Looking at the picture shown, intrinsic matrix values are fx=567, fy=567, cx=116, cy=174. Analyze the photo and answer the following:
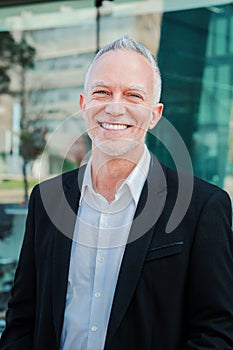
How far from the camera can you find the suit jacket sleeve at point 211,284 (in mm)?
1451

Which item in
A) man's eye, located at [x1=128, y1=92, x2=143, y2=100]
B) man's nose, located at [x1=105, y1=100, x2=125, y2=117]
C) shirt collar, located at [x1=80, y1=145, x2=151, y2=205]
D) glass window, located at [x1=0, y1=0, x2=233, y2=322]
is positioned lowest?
glass window, located at [x1=0, y1=0, x2=233, y2=322]

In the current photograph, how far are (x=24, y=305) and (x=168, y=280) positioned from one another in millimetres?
496

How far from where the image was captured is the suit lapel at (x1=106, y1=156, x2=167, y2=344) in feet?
4.87

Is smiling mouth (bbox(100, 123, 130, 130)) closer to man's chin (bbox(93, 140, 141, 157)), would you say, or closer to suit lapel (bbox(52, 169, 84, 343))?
man's chin (bbox(93, 140, 141, 157))

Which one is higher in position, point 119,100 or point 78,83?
point 119,100

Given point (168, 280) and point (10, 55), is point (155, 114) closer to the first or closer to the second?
point (168, 280)

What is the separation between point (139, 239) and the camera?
60.4 inches

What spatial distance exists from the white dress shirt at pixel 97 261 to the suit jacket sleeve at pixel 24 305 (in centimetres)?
17

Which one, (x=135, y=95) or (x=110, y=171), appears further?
(x=110, y=171)

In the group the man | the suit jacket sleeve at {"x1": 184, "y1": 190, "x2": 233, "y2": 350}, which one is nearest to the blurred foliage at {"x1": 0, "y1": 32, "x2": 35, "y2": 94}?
the man

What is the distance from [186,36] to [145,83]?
7.97ft

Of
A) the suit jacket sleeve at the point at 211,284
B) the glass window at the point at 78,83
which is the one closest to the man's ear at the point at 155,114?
the suit jacket sleeve at the point at 211,284

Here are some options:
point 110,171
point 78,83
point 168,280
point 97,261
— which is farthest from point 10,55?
point 168,280

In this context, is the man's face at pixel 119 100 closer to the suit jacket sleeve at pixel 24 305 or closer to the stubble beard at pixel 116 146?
the stubble beard at pixel 116 146
